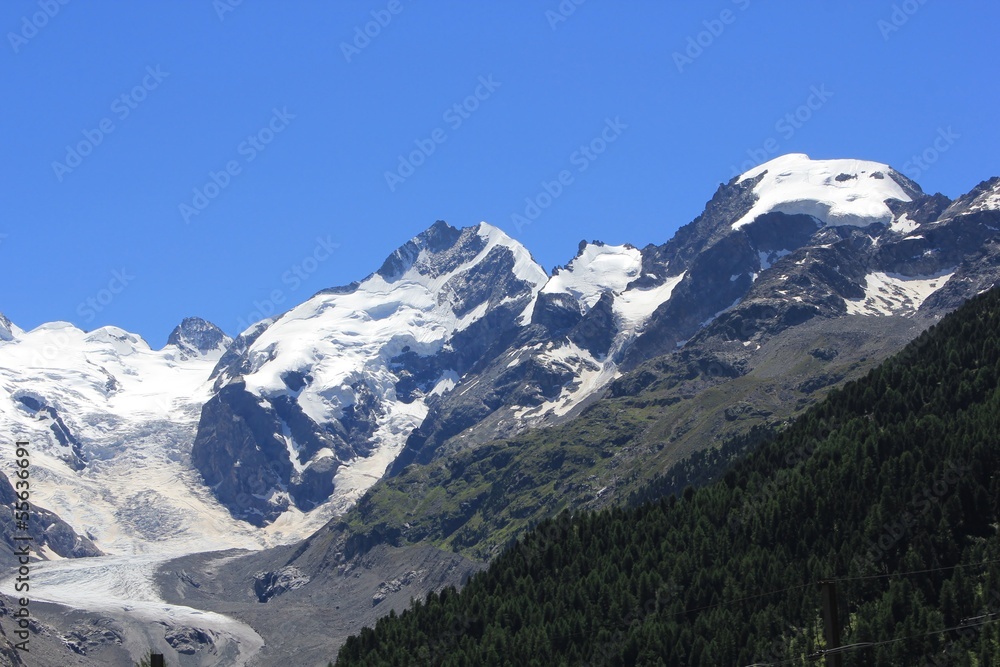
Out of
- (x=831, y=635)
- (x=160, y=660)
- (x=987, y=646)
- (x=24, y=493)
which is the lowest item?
(x=987, y=646)

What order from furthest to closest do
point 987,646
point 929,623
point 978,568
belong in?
point 978,568, point 929,623, point 987,646

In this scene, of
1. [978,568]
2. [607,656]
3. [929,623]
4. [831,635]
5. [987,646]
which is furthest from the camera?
[607,656]

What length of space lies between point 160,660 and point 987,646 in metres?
107

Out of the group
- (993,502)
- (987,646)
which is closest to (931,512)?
(993,502)

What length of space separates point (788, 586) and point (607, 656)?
1131 inches

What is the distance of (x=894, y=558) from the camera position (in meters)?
192

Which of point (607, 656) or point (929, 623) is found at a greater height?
point (607, 656)

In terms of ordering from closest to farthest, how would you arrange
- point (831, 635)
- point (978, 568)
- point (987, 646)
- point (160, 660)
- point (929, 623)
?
1. point (831, 635)
2. point (160, 660)
3. point (987, 646)
4. point (929, 623)
5. point (978, 568)

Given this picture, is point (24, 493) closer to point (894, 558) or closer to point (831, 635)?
point (894, 558)

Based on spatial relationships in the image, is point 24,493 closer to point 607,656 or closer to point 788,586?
point 607,656

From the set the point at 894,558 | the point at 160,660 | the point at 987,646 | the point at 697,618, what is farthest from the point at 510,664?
the point at 160,660

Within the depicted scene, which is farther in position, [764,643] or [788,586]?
[788,586]

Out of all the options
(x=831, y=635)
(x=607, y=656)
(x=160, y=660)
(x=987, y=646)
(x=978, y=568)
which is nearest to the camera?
(x=831, y=635)

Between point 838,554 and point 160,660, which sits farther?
point 838,554
